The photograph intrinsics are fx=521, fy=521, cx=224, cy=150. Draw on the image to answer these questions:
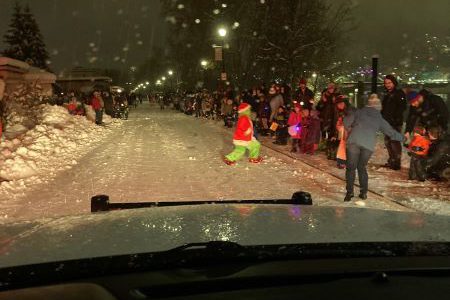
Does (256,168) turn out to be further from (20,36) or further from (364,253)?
(20,36)

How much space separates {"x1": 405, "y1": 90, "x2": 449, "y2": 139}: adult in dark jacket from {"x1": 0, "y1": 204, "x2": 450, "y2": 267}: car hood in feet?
28.3

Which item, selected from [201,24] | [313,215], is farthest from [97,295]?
[201,24]

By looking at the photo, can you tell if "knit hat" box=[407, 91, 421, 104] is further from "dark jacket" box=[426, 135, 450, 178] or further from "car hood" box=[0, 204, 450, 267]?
"car hood" box=[0, 204, 450, 267]

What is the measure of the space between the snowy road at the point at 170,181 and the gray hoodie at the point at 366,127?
1068 mm

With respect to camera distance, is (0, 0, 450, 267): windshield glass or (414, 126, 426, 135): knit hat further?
(414, 126, 426, 135): knit hat

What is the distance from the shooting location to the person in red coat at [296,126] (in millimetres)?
15461

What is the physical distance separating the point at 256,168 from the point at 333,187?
2.88 meters

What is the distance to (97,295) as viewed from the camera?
157 cm

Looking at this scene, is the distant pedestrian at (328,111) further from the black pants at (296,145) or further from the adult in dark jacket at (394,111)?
the adult in dark jacket at (394,111)

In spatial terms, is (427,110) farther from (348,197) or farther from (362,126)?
(348,197)

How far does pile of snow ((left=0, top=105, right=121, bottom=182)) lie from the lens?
1183cm

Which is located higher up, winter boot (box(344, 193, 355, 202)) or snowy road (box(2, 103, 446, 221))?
winter boot (box(344, 193, 355, 202))

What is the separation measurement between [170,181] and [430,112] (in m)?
5.79

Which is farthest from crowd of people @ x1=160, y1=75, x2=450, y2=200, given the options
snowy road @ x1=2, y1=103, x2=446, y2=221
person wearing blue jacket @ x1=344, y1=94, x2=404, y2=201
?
snowy road @ x1=2, y1=103, x2=446, y2=221
